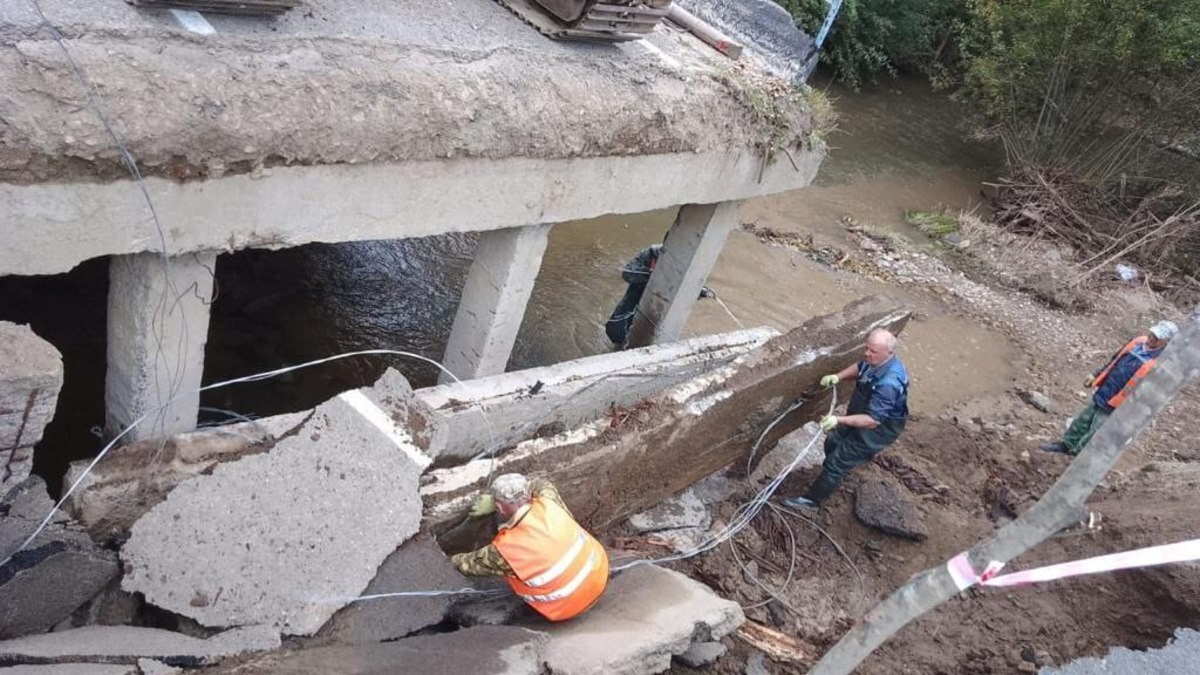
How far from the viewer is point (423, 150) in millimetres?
4246

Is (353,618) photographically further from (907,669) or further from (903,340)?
(903,340)

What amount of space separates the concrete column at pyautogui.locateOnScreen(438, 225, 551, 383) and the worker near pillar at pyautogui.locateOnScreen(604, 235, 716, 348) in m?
2.06

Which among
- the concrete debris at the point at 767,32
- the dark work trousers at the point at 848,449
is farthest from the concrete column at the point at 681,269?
the dark work trousers at the point at 848,449

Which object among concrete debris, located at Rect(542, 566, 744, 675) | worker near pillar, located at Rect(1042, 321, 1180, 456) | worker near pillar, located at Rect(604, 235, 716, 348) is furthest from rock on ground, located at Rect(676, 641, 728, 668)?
worker near pillar, located at Rect(1042, 321, 1180, 456)

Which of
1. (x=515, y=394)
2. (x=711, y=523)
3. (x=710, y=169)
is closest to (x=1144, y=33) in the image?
(x=710, y=169)

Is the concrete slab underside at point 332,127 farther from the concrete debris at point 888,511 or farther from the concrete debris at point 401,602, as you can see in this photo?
the concrete debris at point 888,511

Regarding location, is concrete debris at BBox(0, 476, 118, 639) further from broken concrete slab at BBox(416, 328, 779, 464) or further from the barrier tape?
the barrier tape

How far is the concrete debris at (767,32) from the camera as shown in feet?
22.2

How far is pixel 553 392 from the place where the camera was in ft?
18.5

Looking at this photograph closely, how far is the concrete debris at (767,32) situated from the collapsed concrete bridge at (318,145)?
31.2 inches

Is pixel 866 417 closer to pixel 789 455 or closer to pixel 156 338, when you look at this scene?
pixel 789 455

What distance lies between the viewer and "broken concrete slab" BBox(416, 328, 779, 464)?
5137mm

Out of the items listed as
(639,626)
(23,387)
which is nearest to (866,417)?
(639,626)

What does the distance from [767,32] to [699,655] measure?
188 inches
